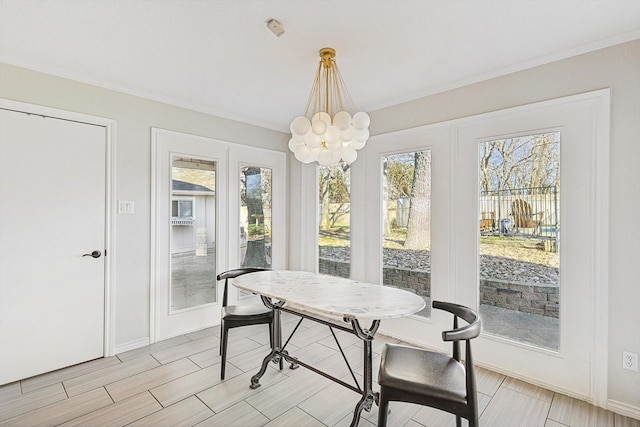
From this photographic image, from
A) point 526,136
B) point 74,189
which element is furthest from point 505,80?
point 74,189

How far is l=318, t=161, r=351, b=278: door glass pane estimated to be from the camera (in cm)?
378

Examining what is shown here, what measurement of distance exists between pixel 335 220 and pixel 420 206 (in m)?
1.15

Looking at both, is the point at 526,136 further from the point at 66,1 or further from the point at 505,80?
the point at 66,1

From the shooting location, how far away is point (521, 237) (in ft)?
8.21

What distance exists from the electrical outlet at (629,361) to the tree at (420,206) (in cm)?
151

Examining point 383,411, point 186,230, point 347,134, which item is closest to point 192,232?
point 186,230

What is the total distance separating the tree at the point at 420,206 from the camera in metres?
3.06

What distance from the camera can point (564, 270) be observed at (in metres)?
2.29

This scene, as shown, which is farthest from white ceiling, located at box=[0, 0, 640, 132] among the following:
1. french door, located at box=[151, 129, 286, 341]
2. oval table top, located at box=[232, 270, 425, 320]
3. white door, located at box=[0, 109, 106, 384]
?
oval table top, located at box=[232, 270, 425, 320]

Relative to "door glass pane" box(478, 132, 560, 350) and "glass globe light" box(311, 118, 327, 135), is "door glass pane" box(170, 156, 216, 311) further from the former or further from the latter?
"door glass pane" box(478, 132, 560, 350)

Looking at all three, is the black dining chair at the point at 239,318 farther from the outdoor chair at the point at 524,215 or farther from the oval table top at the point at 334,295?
the outdoor chair at the point at 524,215

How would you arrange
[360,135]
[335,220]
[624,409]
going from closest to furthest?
[624,409] < [360,135] < [335,220]

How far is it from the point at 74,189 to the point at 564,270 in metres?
3.93

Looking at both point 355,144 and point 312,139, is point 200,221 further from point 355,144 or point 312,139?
point 355,144
